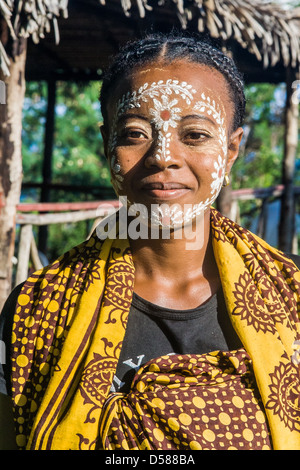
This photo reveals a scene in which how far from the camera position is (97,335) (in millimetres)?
1637

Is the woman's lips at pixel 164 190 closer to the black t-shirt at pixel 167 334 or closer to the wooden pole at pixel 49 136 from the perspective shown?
the black t-shirt at pixel 167 334

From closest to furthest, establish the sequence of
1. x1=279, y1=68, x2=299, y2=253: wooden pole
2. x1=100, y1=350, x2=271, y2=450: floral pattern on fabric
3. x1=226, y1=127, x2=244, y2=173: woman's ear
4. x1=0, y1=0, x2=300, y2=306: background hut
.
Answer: x1=100, y1=350, x2=271, y2=450: floral pattern on fabric, x1=226, y1=127, x2=244, y2=173: woman's ear, x1=0, y1=0, x2=300, y2=306: background hut, x1=279, y1=68, x2=299, y2=253: wooden pole

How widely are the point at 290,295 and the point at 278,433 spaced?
0.45 meters

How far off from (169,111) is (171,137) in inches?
4.1

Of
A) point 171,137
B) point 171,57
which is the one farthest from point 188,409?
point 171,57

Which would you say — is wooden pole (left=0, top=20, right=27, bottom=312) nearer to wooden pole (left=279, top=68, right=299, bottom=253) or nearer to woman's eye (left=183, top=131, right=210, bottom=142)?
woman's eye (left=183, top=131, right=210, bottom=142)

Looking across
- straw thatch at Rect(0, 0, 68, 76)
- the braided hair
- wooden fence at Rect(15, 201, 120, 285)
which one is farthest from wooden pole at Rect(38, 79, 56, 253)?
the braided hair

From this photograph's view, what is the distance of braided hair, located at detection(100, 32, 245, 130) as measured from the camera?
1.73m

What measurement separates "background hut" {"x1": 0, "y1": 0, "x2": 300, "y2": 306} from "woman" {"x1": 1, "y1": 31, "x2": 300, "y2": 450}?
1.18 m

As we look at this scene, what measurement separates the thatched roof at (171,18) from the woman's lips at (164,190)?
1957mm

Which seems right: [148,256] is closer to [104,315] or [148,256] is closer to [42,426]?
[104,315]

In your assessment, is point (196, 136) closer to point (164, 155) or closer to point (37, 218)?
point (164, 155)

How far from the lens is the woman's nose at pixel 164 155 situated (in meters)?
1.63

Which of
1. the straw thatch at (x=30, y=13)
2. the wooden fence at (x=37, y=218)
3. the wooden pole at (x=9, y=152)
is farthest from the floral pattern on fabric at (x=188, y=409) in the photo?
the straw thatch at (x=30, y=13)
